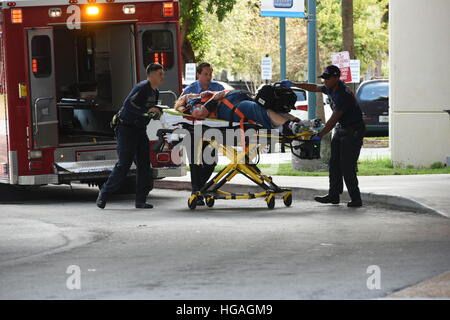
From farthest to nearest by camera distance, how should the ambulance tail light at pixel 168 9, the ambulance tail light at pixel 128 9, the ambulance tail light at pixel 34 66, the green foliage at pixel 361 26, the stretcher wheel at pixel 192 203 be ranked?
1. the green foliage at pixel 361 26
2. the ambulance tail light at pixel 168 9
3. the ambulance tail light at pixel 128 9
4. the ambulance tail light at pixel 34 66
5. the stretcher wheel at pixel 192 203

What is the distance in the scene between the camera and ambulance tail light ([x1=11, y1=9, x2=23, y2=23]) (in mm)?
14992

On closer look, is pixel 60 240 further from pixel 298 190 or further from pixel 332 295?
pixel 298 190

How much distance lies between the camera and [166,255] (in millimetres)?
10070

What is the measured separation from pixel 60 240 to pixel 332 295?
167 inches

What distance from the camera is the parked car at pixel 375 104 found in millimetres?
29031

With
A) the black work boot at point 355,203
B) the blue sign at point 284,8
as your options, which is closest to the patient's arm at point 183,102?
the black work boot at point 355,203

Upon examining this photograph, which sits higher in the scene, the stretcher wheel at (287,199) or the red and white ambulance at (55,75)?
the red and white ambulance at (55,75)

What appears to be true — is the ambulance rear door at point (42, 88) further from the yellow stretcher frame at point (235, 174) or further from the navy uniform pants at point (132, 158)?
the yellow stretcher frame at point (235, 174)

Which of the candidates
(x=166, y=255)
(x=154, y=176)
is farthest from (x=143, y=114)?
(x=166, y=255)

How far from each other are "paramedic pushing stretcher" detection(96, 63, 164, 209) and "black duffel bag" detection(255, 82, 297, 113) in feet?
4.71

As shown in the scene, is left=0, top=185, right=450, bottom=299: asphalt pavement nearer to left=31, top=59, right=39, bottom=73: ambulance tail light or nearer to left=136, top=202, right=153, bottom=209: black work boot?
left=136, top=202, right=153, bottom=209: black work boot

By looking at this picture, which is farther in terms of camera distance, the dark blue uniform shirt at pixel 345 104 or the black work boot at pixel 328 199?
the black work boot at pixel 328 199

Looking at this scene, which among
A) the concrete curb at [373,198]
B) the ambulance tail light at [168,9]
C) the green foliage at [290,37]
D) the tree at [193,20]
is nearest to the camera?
the concrete curb at [373,198]

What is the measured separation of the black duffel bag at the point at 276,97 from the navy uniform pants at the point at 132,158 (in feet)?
5.90
